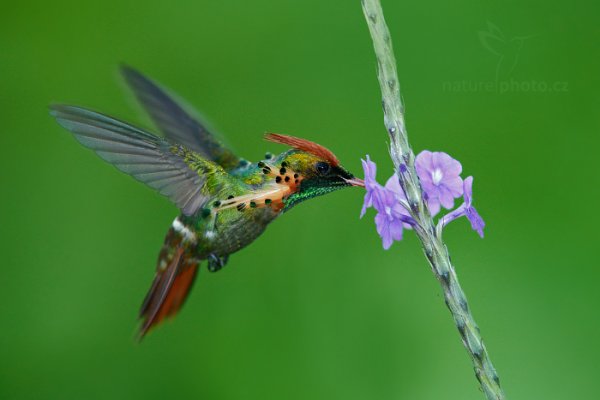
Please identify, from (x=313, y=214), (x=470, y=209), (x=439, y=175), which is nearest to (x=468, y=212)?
(x=470, y=209)

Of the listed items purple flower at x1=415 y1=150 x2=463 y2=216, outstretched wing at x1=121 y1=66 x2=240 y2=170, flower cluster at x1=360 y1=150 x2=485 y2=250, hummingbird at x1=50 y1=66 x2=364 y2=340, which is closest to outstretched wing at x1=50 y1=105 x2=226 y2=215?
hummingbird at x1=50 y1=66 x2=364 y2=340

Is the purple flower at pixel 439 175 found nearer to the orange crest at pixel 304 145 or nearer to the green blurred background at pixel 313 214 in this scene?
the orange crest at pixel 304 145

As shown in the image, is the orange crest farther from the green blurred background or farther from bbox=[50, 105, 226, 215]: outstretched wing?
the green blurred background

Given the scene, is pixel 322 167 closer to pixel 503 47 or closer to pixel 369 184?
pixel 369 184

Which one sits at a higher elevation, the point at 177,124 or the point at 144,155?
the point at 177,124

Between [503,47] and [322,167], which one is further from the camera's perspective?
[503,47]

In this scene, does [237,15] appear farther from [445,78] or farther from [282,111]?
[445,78]

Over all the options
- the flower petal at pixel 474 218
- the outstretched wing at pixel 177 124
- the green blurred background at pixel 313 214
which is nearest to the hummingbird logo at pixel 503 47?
the green blurred background at pixel 313 214
